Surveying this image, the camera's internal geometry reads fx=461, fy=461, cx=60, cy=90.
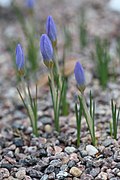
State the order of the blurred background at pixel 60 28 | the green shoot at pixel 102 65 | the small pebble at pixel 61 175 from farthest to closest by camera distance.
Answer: the blurred background at pixel 60 28 → the green shoot at pixel 102 65 → the small pebble at pixel 61 175

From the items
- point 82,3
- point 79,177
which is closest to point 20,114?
point 79,177

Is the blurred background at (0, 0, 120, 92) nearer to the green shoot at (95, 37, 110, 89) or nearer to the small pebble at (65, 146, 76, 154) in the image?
the green shoot at (95, 37, 110, 89)

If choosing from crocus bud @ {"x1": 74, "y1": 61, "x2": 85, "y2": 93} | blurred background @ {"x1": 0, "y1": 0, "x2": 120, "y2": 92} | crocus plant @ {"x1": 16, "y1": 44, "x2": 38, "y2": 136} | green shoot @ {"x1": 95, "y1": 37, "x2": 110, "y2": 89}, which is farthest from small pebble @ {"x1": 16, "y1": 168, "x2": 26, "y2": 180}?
blurred background @ {"x1": 0, "y1": 0, "x2": 120, "y2": 92}

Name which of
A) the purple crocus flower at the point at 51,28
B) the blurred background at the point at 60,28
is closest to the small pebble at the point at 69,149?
the purple crocus flower at the point at 51,28

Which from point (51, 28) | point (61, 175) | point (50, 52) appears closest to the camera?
point (61, 175)

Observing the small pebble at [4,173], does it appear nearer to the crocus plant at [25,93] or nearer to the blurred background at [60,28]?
the crocus plant at [25,93]

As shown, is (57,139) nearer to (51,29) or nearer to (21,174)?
(21,174)

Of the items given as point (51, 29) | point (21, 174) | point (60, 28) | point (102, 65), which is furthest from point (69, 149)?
point (60, 28)

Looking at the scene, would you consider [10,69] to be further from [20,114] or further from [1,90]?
[20,114]
